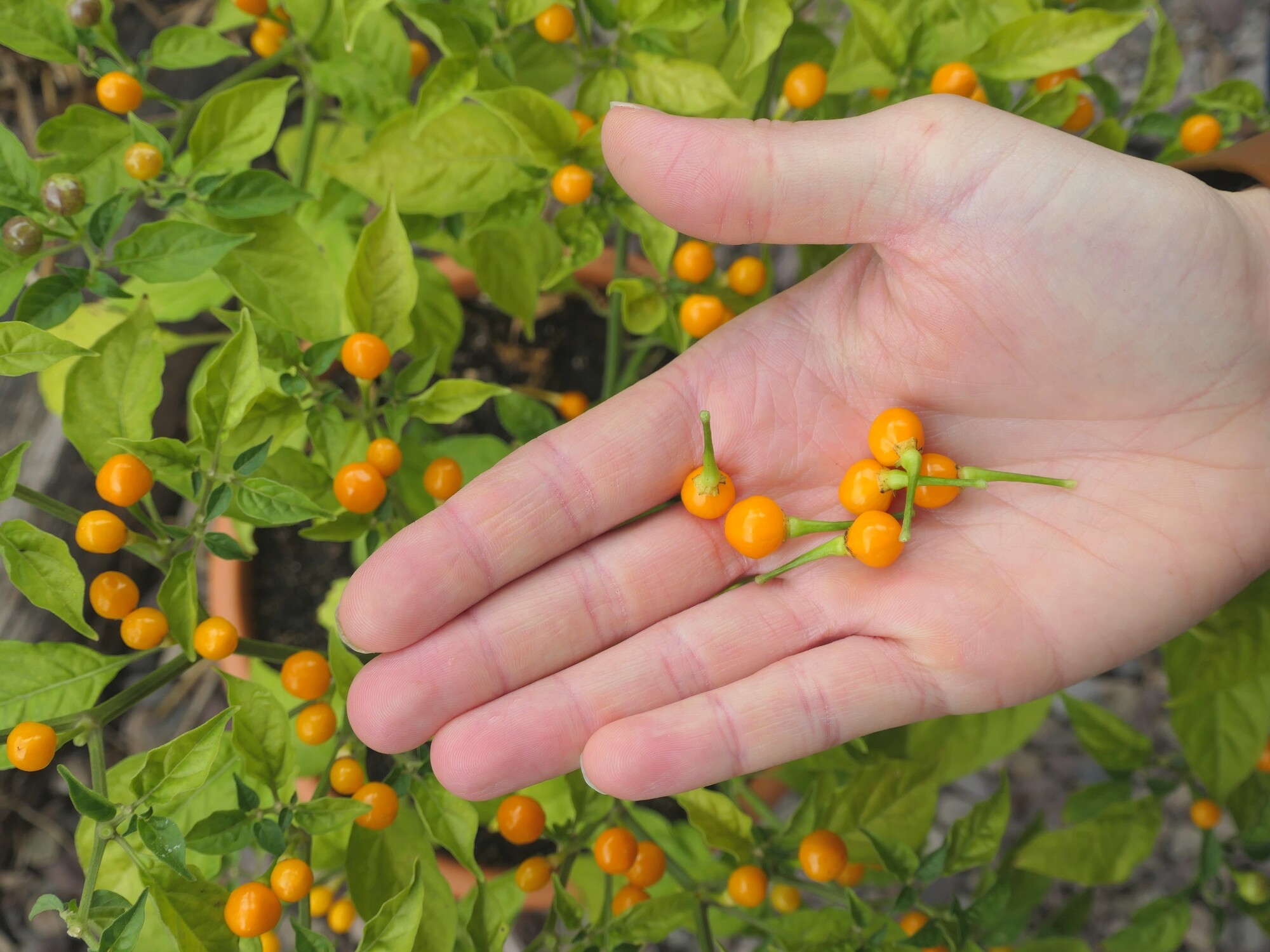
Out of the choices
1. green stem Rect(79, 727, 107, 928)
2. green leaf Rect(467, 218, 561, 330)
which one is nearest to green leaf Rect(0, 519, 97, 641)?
green stem Rect(79, 727, 107, 928)

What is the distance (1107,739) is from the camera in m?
1.85

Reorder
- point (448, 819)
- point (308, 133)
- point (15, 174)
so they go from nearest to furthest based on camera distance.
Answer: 1. point (15, 174)
2. point (448, 819)
3. point (308, 133)

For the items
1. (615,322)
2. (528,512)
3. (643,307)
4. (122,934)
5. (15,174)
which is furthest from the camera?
(615,322)

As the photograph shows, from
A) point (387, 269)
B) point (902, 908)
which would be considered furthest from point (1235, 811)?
point (387, 269)

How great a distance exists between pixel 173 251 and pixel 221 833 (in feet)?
2.67

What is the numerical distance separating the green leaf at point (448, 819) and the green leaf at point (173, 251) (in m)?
0.83

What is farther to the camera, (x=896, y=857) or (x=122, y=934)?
(x=896, y=857)

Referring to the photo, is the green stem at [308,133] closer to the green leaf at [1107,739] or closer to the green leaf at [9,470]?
the green leaf at [9,470]

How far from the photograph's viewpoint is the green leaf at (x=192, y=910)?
1.21 meters

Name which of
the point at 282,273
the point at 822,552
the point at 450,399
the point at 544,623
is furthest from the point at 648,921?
the point at 282,273

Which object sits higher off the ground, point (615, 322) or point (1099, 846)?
point (615, 322)

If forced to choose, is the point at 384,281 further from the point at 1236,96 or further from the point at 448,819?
the point at 1236,96

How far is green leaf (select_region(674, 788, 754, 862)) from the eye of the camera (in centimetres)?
150

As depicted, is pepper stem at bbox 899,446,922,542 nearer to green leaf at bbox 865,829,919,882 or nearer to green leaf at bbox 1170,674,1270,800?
green leaf at bbox 865,829,919,882
